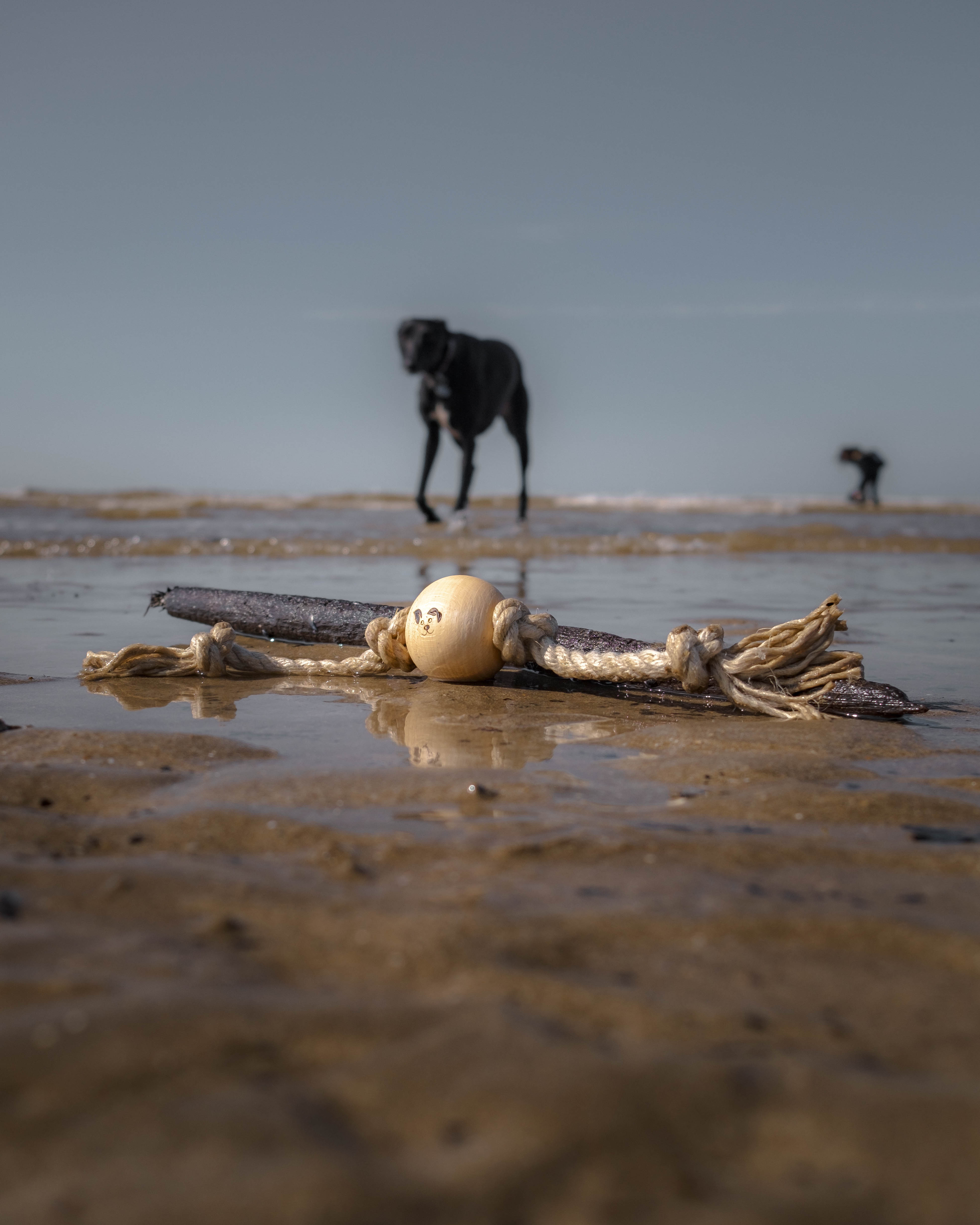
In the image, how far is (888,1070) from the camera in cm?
96

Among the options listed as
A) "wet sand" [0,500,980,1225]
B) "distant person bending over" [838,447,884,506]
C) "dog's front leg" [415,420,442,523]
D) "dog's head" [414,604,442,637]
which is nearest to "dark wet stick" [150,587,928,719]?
"dog's head" [414,604,442,637]

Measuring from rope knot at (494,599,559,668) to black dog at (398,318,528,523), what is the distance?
874cm

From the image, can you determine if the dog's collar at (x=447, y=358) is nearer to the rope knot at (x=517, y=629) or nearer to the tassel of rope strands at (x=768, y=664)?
the rope knot at (x=517, y=629)

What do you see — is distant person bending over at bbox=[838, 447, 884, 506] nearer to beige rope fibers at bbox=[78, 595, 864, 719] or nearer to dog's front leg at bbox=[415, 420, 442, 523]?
dog's front leg at bbox=[415, 420, 442, 523]

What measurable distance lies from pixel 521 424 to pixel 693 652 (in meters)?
12.4

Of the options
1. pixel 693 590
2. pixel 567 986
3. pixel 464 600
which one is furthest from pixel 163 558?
pixel 567 986

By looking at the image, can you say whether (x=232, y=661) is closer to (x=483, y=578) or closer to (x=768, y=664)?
(x=768, y=664)

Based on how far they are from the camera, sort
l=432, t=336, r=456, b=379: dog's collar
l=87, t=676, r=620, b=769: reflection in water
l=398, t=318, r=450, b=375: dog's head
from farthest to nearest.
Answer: l=432, t=336, r=456, b=379: dog's collar
l=398, t=318, r=450, b=375: dog's head
l=87, t=676, r=620, b=769: reflection in water

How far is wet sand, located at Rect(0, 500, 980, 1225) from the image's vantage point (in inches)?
31.7

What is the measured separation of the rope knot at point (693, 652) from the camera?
2660mm

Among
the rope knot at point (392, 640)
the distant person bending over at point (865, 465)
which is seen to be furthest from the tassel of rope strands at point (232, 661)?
Answer: the distant person bending over at point (865, 465)

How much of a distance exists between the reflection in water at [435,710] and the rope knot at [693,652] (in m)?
0.21

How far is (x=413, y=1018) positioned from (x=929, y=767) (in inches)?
62.5

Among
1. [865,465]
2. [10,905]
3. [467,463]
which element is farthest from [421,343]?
[865,465]
